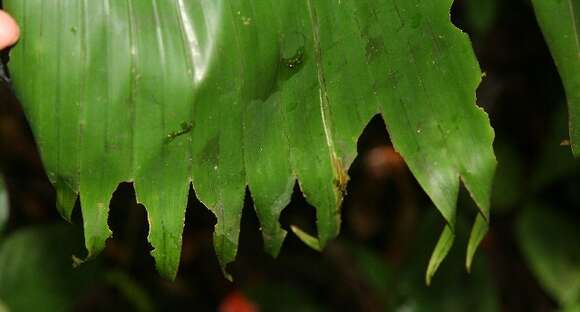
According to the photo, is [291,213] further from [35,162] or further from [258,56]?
[258,56]

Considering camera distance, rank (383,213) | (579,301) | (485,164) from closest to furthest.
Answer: (485,164) < (579,301) < (383,213)

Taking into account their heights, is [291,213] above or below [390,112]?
below

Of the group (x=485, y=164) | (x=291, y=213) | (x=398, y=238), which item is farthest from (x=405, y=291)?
(x=485, y=164)

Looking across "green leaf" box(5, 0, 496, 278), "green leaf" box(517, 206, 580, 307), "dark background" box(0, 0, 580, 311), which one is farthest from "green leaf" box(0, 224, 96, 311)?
"green leaf" box(517, 206, 580, 307)

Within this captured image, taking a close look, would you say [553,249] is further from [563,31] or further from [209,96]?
[209,96]

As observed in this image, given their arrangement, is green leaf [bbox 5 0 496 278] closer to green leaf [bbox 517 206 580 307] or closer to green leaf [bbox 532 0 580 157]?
green leaf [bbox 532 0 580 157]

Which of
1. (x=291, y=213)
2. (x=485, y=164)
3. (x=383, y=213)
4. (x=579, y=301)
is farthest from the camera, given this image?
(x=383, y=213)

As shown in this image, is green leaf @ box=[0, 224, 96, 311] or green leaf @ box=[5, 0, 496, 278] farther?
green leaf @ box=[0, 224, 96, 311]
